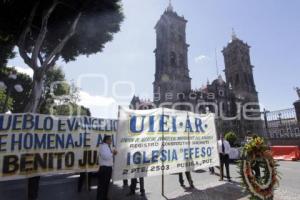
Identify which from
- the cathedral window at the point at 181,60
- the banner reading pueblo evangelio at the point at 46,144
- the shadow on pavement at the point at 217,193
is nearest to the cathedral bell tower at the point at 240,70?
the cathedral window at the point at 181,60

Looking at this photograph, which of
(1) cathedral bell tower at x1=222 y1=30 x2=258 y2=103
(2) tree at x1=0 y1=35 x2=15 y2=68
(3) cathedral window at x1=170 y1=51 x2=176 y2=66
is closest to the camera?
(2) tree at x1=0 y1=35 x2=15 y2=68

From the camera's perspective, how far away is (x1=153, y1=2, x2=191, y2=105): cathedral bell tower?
41.9 meters

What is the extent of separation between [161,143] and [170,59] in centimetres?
3662

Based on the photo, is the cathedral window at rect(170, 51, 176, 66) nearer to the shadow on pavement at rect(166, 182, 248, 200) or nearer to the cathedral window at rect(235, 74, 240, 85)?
the cathedral window at rect(235, 74, 240, 85)

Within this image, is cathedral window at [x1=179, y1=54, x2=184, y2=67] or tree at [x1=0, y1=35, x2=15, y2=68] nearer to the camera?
tree at [x1=0, y1=35, x2=15, y2=68]

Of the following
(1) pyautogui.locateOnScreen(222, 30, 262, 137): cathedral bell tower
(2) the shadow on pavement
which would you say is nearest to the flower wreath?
(2) the shadow on pavement

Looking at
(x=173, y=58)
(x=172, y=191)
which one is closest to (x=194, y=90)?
(x=173, y=58)

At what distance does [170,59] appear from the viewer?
4325cm

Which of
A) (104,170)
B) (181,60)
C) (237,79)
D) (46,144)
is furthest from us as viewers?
(237,79)

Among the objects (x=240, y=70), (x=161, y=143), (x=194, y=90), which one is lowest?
(x=161, y=143)

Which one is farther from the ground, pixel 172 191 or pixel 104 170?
pixel 104 170

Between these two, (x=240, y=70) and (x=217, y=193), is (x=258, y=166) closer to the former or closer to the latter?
(x=217, y=193)

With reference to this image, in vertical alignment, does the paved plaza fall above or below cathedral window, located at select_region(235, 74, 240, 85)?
below

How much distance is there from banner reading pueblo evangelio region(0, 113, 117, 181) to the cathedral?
32.6 metres
